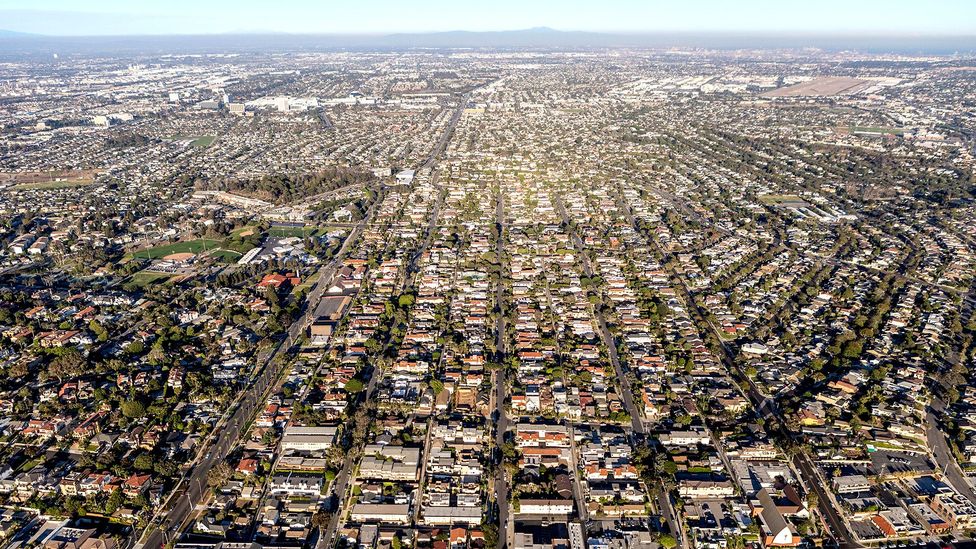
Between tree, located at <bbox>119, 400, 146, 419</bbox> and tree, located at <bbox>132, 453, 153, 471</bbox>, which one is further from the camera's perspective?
tree, located at <bbox>119, 400, 146, 419</bbox>

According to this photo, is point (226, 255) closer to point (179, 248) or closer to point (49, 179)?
point (179, 248)

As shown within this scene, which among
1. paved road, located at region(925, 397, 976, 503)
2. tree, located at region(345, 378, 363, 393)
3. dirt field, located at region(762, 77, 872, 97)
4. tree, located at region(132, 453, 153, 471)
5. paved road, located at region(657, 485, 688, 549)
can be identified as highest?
dirt field, located at region(762, 77, 872, 97)

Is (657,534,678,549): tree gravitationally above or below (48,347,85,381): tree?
below

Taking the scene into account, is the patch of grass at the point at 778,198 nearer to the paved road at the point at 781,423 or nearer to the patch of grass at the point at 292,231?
the paved road at the point at 781,423

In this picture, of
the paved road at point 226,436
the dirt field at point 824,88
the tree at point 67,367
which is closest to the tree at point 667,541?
the paved road at point 226,436

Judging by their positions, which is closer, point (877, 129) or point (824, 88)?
point (877, 129)

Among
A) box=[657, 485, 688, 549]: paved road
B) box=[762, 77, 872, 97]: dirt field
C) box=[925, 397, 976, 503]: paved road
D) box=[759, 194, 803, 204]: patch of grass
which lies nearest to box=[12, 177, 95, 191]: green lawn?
box=[657, 485, 688, 549]: paved road

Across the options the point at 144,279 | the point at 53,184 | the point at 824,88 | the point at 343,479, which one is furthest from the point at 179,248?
the point at 824,88

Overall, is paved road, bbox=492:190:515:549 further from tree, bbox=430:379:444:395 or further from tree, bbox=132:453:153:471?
tree, bbox=132:453:153:471

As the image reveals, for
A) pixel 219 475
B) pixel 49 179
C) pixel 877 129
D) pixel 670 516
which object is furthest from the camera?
pixel 877 129
